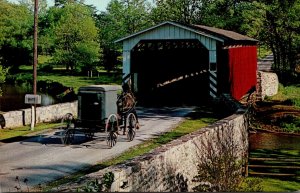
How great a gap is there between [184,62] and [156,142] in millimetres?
13141

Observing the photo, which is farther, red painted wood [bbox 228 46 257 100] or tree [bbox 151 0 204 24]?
tree [bbox 151 0 204 24]

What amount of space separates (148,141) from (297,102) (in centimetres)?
1934

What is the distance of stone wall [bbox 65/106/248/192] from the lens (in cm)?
869

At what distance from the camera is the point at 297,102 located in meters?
32.7

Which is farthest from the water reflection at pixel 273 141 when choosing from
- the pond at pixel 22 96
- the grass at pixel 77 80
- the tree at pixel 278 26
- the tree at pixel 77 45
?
the tree at pixel 77 45

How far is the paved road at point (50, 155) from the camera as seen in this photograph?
11.7 metres

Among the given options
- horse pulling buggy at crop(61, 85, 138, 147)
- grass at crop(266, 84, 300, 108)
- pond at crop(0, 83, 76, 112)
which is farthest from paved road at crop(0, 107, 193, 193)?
pond at crop(0, 83, 76, 112)

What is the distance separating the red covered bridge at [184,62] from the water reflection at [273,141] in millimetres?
3425

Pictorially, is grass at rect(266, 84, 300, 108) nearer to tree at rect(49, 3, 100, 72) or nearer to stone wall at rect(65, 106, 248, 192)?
stone wall at rect(65, 106, 248, 192)

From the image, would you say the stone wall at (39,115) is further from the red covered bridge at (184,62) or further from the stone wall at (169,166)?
the stone wall at (169,166)

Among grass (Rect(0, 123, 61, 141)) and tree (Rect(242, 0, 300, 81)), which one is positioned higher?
tree (Rect(242, 0, 300, 81))

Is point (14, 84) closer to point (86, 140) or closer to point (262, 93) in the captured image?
point (262, 93)

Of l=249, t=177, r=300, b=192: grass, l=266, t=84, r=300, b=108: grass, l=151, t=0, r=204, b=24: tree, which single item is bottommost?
l=249, t=177, r=300, b=192: grass

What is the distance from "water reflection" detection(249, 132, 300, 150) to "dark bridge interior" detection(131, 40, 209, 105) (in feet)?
15.3
